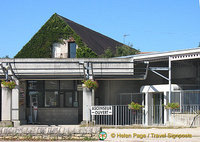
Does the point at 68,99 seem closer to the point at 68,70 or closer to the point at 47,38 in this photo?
the point at 68,70

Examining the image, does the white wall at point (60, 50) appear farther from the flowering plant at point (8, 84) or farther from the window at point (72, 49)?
the flowering plant at point (8, 84)

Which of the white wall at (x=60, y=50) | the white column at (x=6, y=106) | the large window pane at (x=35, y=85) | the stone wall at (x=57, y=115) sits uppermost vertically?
the white wall at (x=60, y=50)

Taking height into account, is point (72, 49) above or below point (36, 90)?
above

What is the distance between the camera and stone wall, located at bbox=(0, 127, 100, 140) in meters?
16.9

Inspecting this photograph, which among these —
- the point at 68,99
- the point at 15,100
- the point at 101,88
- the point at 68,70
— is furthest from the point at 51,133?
the point at 101,88

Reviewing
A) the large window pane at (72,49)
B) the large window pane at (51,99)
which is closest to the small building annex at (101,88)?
the large window pane at (51,99)

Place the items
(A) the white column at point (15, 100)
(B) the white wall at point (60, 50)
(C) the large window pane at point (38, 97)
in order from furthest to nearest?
1. (B) the white wall at point (60, 50)
2. (C) the large window pane at point (38, 97)
3. (A) the white column at point (15, 100)

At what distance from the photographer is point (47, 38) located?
117 ft

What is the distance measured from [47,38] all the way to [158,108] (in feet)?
51.0

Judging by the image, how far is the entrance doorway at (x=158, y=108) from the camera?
2355 cm

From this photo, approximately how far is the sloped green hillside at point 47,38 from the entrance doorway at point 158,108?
11236 millimetres

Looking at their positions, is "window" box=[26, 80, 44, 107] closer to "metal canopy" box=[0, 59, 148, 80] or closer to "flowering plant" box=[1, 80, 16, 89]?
"metal canopy" box=[0, 59, 148, 80]

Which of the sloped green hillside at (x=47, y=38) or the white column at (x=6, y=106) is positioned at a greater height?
the sloped green hillside at (x=47, y=38)

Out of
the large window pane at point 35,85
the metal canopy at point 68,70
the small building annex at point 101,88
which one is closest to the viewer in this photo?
the small building annex at point 101,88
